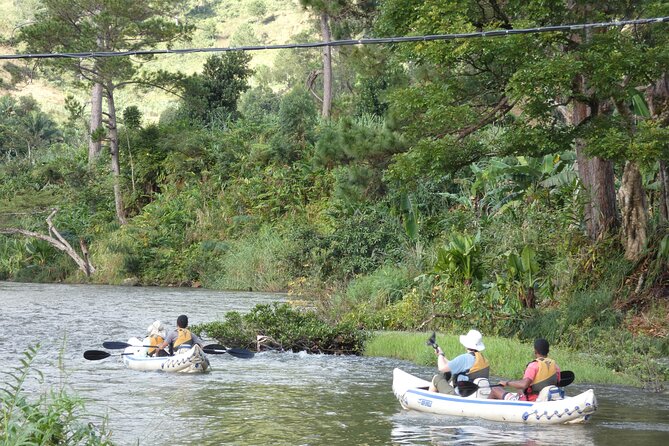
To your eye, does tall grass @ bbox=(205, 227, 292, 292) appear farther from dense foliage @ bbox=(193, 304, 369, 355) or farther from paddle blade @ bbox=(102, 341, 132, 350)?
paddle blade @ bbox=(102, 341, 132, 350)

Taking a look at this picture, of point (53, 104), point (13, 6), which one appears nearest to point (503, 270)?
point (53, 104)

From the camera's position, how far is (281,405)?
49.5 ft

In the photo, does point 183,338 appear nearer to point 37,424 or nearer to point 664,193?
point 664,193

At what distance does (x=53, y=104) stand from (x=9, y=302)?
2528 inches

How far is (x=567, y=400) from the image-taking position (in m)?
13.7

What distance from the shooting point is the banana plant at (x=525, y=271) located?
20.8 metres

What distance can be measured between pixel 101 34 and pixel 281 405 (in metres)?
30.4

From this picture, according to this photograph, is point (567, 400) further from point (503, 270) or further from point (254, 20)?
point (254, 20)

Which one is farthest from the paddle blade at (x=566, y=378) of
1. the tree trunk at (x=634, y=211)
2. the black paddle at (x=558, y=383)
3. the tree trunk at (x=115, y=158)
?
the tree trunk at (x=115, y=158)

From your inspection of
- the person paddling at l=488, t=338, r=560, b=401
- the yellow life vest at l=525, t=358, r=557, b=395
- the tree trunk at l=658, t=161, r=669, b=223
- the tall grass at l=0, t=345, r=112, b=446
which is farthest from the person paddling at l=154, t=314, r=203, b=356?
the tree trunk at l=658, t=161, r=669, b=223

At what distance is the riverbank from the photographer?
669 inches

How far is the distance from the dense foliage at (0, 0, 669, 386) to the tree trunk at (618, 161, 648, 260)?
1.3 inches

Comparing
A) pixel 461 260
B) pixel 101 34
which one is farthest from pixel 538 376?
pixel 101 34

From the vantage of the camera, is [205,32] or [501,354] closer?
[501,354]
